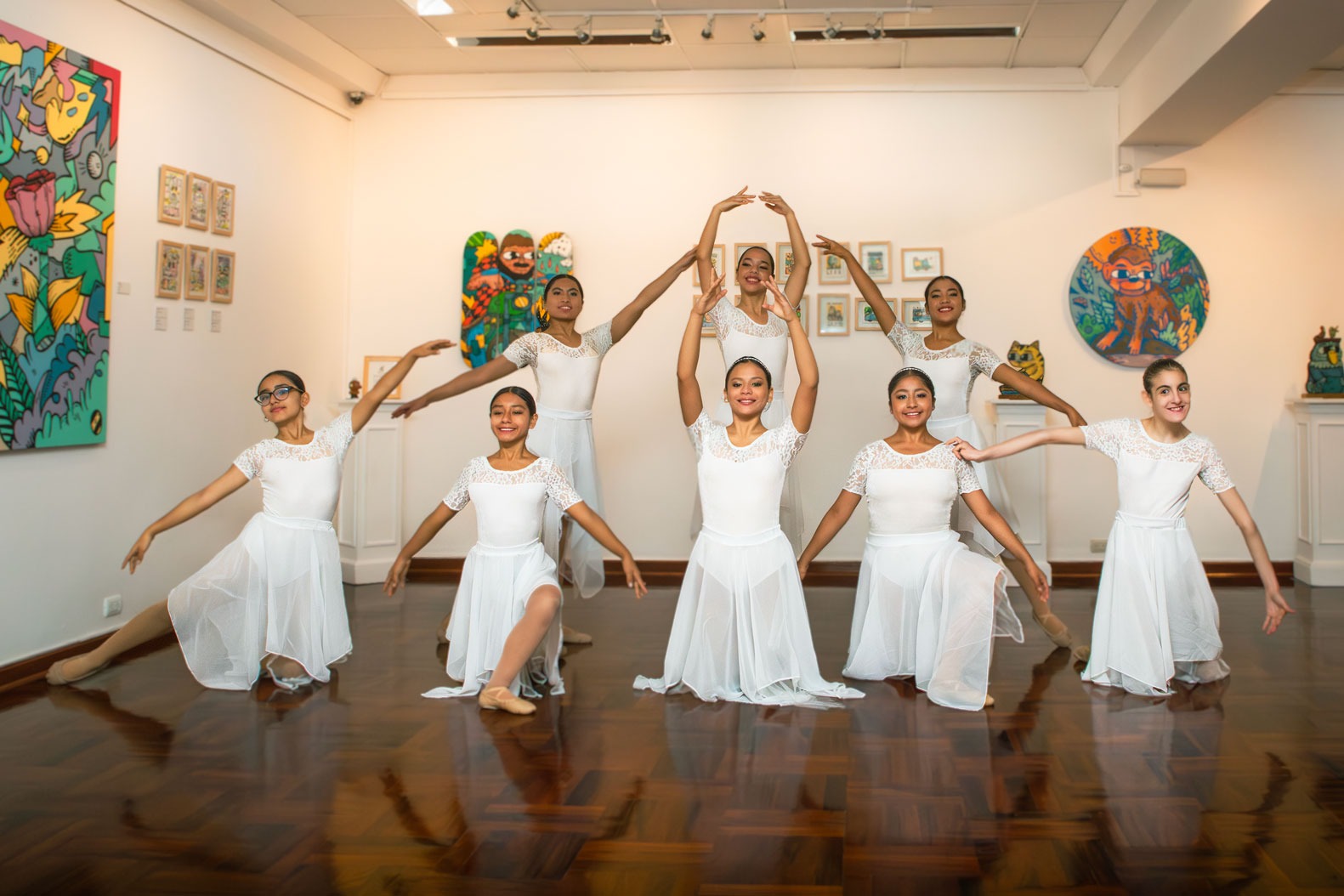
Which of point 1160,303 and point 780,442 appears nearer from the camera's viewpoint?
point 780,442

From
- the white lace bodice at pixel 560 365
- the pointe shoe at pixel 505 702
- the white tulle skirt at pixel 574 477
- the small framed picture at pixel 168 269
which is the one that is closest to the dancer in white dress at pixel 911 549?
the pointe shoe at pixel 505 702

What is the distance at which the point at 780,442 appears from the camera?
424 cm

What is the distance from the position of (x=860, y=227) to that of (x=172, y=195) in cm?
409

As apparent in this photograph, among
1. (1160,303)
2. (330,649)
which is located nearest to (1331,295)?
(1160,303)

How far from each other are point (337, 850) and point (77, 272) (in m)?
3.30

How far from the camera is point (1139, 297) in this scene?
7.08m

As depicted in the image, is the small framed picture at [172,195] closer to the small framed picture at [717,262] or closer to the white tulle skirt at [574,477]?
the white tulle skirt at [574,477]

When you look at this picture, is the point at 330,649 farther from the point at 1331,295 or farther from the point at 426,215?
the point at 1331,295

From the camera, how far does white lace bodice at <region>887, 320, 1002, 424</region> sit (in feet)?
17.4

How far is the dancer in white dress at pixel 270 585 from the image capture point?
441 centimetres

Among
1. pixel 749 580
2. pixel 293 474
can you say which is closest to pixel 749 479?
pixel 749 580

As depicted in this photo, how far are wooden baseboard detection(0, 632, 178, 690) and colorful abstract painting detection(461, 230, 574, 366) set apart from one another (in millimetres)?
2821

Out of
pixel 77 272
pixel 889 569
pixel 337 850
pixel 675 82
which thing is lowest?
pixel 337 850

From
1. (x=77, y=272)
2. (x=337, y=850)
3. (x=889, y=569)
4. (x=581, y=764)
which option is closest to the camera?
(x=337, y=850)
